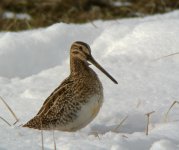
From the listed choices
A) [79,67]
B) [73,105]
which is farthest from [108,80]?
[73,105]

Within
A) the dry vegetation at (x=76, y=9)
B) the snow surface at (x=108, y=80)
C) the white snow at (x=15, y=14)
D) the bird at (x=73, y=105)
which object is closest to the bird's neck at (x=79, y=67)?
the bird at (x=73, y=105)

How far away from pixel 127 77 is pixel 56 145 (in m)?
2.03

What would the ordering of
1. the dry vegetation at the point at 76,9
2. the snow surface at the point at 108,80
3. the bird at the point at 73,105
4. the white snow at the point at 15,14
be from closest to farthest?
the snow surface at the point at 108,80, the bird at the point at 73,105, the dry vegetation at the point at 76,9, the white snow at the point at 15,14

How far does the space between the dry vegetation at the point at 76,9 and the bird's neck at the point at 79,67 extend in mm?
4489

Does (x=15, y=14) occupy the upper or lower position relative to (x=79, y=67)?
lower

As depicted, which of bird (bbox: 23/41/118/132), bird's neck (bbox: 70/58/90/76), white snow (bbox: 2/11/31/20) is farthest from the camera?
white snow (bbox: 2/11/31/20)

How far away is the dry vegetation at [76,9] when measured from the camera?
10312 millimetres

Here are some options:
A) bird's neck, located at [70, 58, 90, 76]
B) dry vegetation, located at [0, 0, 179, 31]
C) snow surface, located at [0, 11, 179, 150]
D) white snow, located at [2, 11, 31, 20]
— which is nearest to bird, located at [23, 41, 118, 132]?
bird's neck, located at [70, 58, 90, 76]

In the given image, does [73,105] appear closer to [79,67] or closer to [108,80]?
[79,67]

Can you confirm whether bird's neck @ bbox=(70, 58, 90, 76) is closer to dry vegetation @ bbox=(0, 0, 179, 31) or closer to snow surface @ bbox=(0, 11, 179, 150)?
snow surface @ bbox=(0, 11, 179, 150)

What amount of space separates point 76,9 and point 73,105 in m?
5.68

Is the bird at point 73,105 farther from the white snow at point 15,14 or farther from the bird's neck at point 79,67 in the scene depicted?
the white snow at point 15,14

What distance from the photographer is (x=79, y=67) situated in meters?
5.54

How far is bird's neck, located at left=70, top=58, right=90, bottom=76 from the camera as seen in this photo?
5.49 meters
